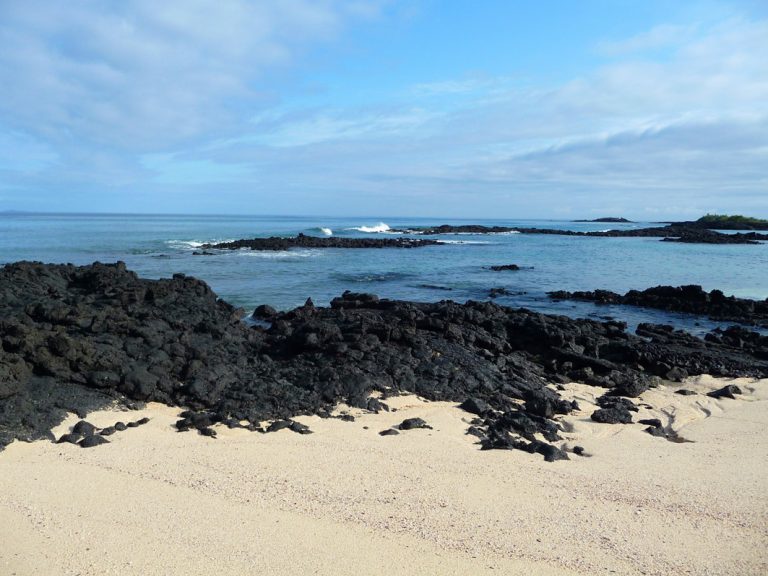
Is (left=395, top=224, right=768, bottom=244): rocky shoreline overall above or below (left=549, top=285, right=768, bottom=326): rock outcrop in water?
above

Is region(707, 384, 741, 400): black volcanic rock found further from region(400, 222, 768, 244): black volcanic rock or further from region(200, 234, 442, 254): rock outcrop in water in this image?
region(400, 222, 768, 244): black volcanic rock

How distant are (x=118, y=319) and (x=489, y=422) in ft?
22.6

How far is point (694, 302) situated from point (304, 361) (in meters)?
16.2

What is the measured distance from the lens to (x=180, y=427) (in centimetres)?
699

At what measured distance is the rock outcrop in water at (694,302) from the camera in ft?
60.8

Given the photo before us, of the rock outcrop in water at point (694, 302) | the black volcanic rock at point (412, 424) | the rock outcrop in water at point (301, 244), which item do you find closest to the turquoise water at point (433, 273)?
the rock outcrop in water at point (694, 302)

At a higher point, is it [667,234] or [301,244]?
[667,234]

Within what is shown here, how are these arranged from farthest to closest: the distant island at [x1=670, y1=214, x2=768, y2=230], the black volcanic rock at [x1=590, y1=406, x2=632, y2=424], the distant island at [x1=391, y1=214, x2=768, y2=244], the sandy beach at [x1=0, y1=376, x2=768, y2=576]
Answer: the distant island at [x1=670, y1=214, x2=768, y2=230] → the distant island at [x1=391, y1=214, x2=768, y2=244] → the black volcanic rock at [x1=590, y1=406, x2=632, y2=424] → the sandy beach at [x1=0, y1=376, x2=768, y2=576]

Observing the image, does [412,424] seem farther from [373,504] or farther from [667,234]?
[667,234]

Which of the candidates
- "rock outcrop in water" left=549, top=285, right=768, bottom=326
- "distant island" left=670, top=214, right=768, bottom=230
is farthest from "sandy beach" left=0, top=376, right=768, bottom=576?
"distant island" left=670, top=214, right=768, bottom=230

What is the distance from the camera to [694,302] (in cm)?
1998

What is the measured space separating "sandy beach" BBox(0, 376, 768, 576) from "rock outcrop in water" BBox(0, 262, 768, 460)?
52 centimetres

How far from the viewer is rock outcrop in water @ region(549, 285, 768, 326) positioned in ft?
60.8

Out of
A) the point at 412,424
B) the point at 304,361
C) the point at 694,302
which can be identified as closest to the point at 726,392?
the point at 412,424
